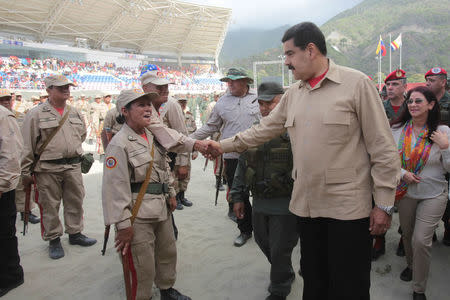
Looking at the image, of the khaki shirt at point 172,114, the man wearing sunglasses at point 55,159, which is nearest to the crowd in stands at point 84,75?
the man wearing sunglasses at point 55,159

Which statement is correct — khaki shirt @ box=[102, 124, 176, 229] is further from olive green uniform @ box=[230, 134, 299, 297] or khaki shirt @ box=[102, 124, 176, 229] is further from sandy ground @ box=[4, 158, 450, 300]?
sandy ground @ box=[4, 158, 450, 300]

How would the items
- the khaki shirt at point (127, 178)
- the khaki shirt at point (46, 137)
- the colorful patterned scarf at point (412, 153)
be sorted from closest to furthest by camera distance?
the khaki shirt at point (127, 178) → the colorful patterned scarf at point (412, 153) → the khaki shirt at point (46, 137)

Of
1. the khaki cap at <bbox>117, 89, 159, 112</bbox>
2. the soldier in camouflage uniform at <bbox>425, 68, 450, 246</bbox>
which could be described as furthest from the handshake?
the soldier in camouflage uniform at <bbox>425, 68, 450, 246</bbox>

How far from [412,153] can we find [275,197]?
4.40ft

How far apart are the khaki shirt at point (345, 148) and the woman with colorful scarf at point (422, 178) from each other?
3.90 feet

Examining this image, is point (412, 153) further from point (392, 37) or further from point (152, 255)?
point (392, 37)

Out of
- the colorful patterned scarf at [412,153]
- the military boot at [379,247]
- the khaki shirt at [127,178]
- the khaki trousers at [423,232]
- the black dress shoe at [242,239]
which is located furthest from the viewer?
the black dress shoe at [242,239]

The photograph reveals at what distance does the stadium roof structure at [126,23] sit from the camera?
27.5m

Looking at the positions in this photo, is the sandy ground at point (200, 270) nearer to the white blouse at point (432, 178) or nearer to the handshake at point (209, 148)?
the white blouse at point (432, 178)

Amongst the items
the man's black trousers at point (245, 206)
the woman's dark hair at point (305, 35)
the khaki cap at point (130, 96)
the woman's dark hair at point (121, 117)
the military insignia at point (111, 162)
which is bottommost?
the man's black trousers at point (245, 206)

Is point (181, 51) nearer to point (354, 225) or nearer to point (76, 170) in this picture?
point (76, 170)

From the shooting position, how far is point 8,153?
9.82 ft

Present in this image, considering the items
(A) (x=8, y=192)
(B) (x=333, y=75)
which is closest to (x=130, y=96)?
(B) (x=333, y=75)

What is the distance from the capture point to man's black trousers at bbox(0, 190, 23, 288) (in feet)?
10.5
